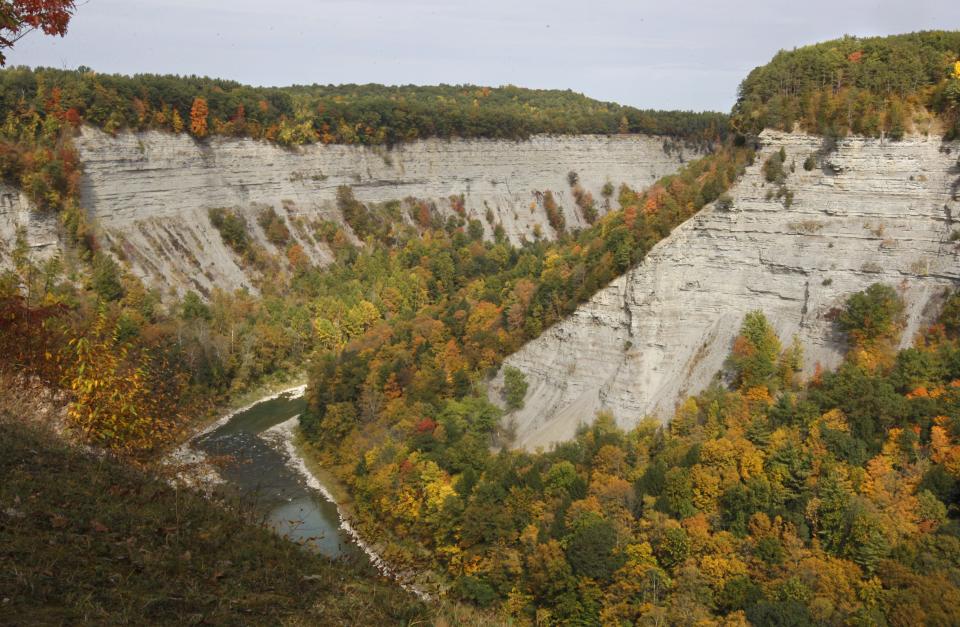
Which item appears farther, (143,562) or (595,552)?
(595,552)

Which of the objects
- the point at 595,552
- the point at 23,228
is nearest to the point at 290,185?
the point at 23,228

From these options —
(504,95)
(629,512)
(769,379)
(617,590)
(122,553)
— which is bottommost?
(617,590)

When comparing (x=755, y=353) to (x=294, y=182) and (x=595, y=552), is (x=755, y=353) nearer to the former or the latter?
(x=595, y=552)

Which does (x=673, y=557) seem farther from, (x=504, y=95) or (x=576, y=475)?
(x=504, y=95)

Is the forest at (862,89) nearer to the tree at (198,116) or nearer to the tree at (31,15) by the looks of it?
the tree at (31,15)

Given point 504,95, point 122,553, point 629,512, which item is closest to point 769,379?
point 629,512

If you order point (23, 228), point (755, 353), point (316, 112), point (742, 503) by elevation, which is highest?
point (316, 112)
